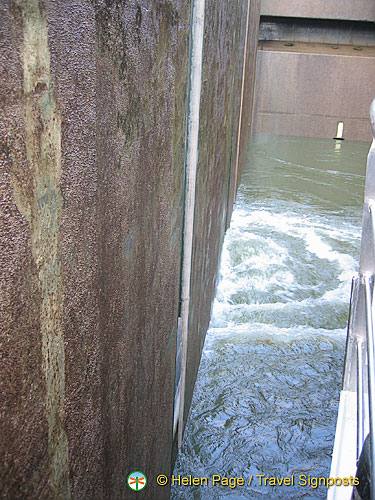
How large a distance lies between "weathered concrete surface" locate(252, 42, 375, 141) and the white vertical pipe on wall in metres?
12.8

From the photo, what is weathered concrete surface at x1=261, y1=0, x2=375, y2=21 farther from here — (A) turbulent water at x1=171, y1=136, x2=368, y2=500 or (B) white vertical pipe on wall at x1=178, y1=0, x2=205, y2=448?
(B) white vertical pipe on wall at x1=178, y1=0, x2=205, y2=448

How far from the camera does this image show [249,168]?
10375 mm

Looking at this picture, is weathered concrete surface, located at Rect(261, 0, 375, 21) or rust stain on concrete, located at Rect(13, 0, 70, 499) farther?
weathered concrete surface, located at Rect(261, 0, 375, 21)

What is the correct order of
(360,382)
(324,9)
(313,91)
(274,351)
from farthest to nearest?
(324,9) → (313,91) → (274,351) → (360,382)

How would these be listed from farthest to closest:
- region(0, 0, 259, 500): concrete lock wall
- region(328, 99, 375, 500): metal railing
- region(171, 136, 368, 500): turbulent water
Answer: region(171, 136, 368, 500): turbulent water < region(328, 99, 375, 500): metal railing < region(0, 0, 259, 500): concrete lock wall

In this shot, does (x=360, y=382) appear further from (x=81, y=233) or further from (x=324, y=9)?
(x=324, y=9)

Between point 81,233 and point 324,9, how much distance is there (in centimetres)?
1566

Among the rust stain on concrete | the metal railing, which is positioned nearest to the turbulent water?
the metal railing

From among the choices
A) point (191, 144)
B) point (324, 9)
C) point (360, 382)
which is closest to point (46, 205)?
point (360, 382)

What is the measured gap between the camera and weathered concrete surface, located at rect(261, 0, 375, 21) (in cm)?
1452

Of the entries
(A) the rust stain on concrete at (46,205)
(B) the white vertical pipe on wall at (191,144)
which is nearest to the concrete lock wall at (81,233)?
(A) the rust stain on concrete at (46,205)

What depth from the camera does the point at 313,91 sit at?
14289 millimetres

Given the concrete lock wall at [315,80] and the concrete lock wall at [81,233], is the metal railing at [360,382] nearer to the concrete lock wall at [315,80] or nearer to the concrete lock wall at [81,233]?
the concrete lock wall at [81,233]

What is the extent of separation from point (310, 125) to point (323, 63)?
1533 mm
